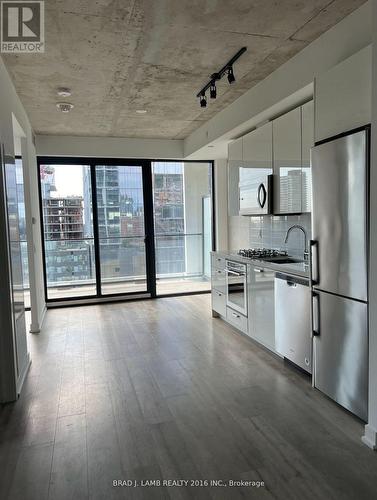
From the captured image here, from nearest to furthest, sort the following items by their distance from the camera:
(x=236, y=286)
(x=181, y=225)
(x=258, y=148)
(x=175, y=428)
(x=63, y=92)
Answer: (x=175, y=428)
(x=63, y=92)
(x=258, y=148)
(x=236, y=286)
(x=181, y=225)

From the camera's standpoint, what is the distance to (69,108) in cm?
426

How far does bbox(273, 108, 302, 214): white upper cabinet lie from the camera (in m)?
3.42

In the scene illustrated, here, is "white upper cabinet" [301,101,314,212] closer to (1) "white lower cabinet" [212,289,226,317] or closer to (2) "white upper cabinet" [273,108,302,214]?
(2) "white upper cabinet" [273,108,302,214]

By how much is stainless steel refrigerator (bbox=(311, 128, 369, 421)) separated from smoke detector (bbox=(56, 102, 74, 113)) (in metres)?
2.90

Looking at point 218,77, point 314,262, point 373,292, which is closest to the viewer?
point 373,292

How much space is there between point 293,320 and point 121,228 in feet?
13.0

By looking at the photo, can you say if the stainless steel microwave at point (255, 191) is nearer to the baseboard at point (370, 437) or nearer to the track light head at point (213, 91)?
the track light head at point (213, 91)

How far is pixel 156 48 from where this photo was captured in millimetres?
2896

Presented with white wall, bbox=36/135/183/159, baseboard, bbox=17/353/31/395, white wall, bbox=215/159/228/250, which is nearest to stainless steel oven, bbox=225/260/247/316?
white wall, bbox=215/159/228/250

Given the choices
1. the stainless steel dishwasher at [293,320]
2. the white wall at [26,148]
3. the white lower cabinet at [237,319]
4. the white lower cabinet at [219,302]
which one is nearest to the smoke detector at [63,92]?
the white wall at [26,148]

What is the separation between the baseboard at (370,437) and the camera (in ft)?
6.98

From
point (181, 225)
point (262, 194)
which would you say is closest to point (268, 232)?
point (262, 194)

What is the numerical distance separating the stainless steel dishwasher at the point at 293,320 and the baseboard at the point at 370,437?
2.45 feet

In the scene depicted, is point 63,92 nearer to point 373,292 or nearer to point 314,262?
point 314,262
